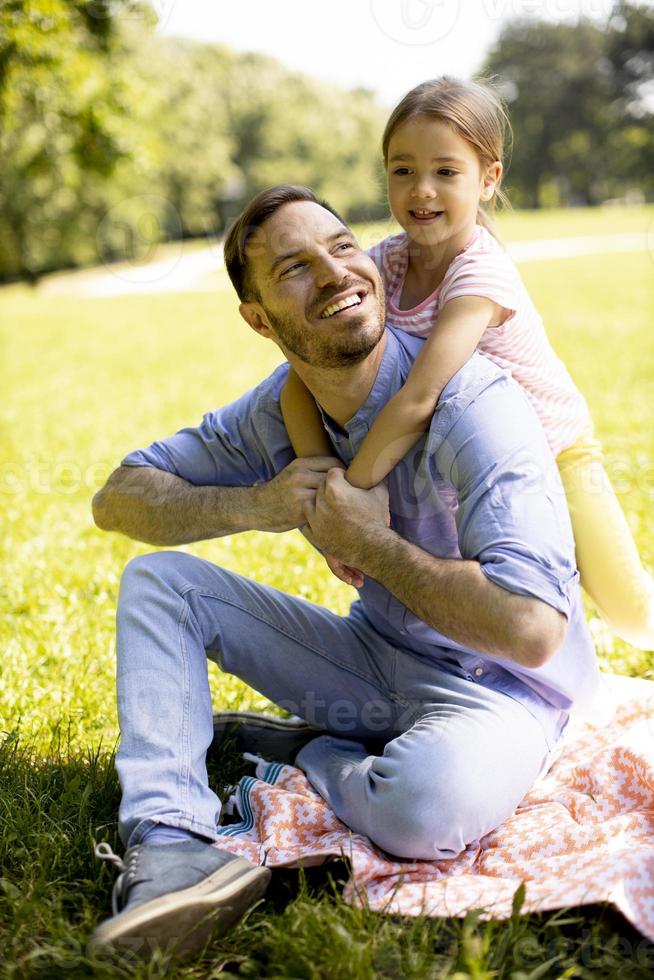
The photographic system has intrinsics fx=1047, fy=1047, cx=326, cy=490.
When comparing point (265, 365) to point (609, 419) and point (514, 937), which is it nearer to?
point (609, 419)

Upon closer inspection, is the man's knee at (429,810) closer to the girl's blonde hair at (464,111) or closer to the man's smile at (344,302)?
the man's smile at (344,302)

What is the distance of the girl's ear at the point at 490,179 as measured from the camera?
3000 mm

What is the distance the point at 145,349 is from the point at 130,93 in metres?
3.22

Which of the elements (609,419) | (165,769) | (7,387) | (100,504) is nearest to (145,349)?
(7,387)

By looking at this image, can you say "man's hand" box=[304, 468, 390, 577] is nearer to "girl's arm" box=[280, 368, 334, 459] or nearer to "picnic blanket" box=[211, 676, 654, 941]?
"girl's arm" box=[280, 368, 334, 459]

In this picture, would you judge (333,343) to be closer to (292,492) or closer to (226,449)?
(292,492)

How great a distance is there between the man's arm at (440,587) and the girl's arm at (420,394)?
0.07 m

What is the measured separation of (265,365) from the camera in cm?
1089

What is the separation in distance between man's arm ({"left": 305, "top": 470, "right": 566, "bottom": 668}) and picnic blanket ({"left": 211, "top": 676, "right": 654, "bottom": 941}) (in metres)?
0.45

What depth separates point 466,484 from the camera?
2.32 meters

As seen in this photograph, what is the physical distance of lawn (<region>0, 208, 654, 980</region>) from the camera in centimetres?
203

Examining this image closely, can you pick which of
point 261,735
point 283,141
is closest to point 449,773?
point 261,735

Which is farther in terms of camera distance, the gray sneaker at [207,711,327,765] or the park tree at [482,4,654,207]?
the park tree at [482,4,654,207]

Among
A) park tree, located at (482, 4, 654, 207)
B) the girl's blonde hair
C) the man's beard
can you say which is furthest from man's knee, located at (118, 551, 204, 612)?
park tree, located at (482, 4, 654, 207)
